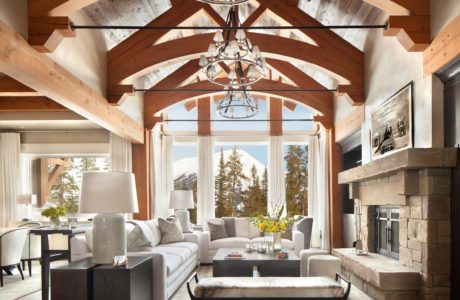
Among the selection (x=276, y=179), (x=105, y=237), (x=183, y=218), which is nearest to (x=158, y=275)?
(x=105, y=237)

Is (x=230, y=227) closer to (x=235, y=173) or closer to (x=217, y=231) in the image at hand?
(x=217, y=231)

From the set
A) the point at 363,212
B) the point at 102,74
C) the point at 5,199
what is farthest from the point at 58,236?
the point at 363,212

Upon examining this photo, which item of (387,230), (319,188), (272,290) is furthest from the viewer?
(319,188)

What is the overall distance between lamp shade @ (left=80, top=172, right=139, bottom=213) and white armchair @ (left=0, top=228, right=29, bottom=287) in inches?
132

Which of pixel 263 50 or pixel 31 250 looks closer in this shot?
pixel 263 50

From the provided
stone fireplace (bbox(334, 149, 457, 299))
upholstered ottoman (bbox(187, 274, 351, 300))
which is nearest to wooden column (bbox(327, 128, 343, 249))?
stone fireplace (bbox(334, 149, 457, 299))

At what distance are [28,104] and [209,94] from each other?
10.6 ft

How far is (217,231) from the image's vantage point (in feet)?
28.9

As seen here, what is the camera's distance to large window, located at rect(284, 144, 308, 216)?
12.1 metres

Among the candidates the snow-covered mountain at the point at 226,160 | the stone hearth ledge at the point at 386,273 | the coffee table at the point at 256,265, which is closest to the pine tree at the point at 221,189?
the snow-covered mountain at the point at 226,160

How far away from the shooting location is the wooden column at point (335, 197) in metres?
9.12

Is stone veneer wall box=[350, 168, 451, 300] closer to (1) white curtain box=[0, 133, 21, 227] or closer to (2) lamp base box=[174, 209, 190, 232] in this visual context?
(2) lamp base box=[174, 209, 190, 232]

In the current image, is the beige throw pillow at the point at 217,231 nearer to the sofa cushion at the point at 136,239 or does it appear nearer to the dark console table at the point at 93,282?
the sofa cushion at the point at 136,239

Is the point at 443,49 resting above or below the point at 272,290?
above
